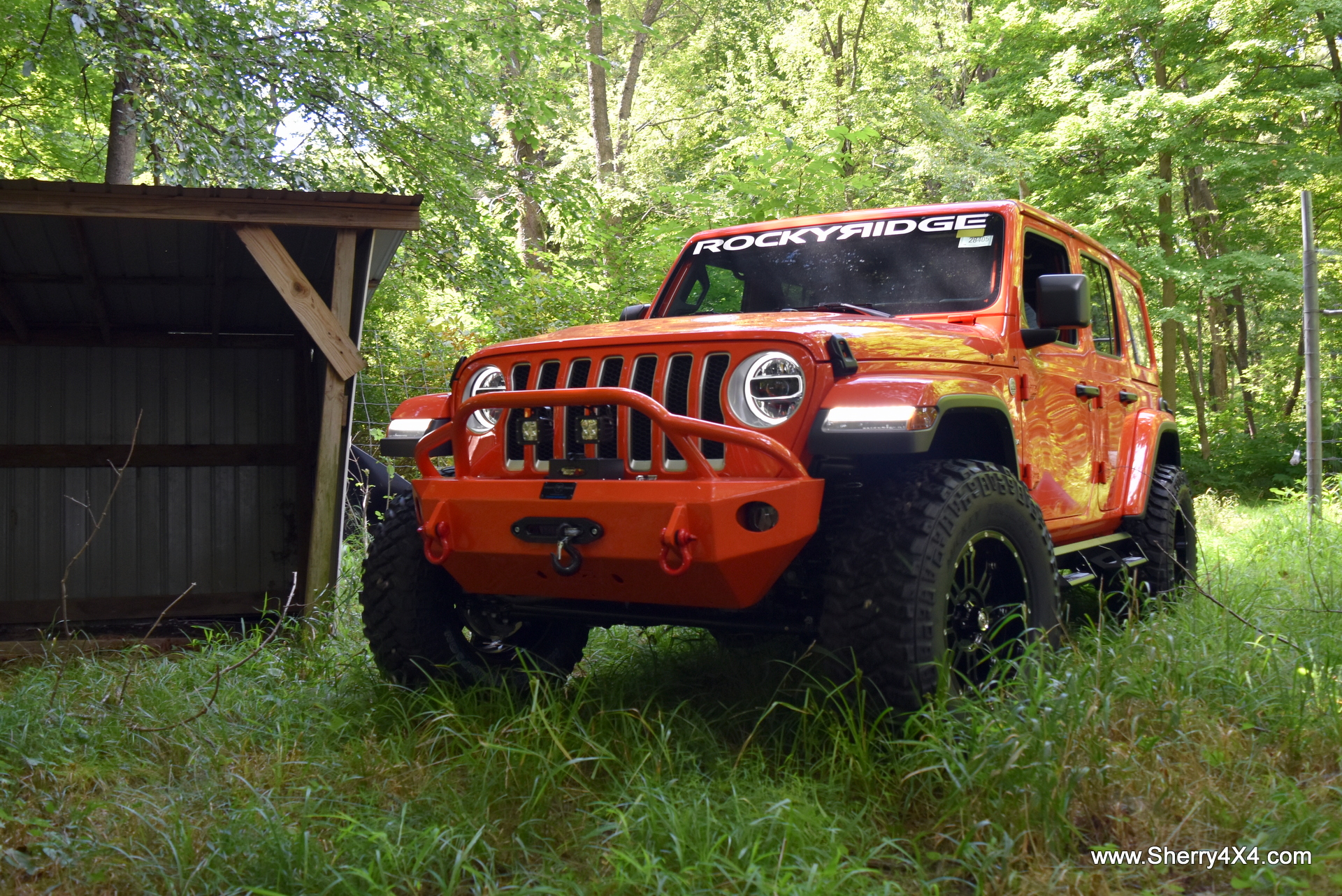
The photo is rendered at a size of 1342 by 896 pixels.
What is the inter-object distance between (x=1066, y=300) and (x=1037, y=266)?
91 cm

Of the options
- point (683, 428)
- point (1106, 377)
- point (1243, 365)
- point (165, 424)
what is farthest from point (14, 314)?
point (1243, 365)

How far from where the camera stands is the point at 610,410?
3.22 m

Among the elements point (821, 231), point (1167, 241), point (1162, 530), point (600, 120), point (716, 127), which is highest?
point (716, 127)

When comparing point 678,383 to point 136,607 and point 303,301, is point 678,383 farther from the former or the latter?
point 136,607

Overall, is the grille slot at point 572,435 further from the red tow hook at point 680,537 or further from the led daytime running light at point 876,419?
the led daytime running light at point 876,419

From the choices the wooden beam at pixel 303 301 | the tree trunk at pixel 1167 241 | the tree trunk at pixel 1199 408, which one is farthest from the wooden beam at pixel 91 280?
the tree trunk at pixel 1199 408

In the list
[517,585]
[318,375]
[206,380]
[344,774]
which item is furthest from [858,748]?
[206,380]

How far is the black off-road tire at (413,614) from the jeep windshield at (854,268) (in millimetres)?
1529

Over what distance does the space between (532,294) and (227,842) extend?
29.1 ft

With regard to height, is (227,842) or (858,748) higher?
(858,748)

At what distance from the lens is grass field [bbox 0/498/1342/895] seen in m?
2.55

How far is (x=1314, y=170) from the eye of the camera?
45.8 ft

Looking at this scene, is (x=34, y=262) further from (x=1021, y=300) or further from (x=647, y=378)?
(x=1021, y=300)

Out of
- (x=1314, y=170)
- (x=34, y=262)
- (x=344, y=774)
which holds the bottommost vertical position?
(x=344, y=774)
